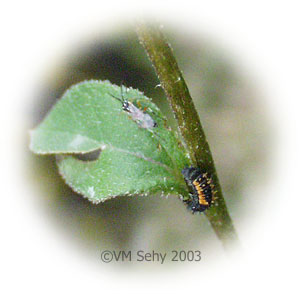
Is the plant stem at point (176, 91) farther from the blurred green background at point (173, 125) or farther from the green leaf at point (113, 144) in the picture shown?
the blurred green background at point (173, 125)

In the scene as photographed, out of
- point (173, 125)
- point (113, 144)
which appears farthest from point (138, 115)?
point (173, 125)

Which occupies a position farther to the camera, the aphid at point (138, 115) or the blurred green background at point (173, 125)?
the blurred green background at point (173, 125)

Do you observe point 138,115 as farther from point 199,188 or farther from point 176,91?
point 199,188

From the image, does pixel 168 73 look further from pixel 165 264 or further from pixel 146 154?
pixel 165 264

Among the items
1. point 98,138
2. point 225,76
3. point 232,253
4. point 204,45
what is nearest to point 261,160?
point 225,76

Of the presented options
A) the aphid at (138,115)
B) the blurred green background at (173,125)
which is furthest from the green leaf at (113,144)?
the blurred green background at (173,125)

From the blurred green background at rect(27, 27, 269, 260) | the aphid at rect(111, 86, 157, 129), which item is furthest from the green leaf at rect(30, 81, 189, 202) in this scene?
the blurred green background at rect(27, 27, 269, 260)

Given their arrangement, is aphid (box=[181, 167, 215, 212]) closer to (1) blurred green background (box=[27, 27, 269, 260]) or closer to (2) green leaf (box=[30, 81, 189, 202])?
(2) green leaf (box=[30, 81, 189, 202])
